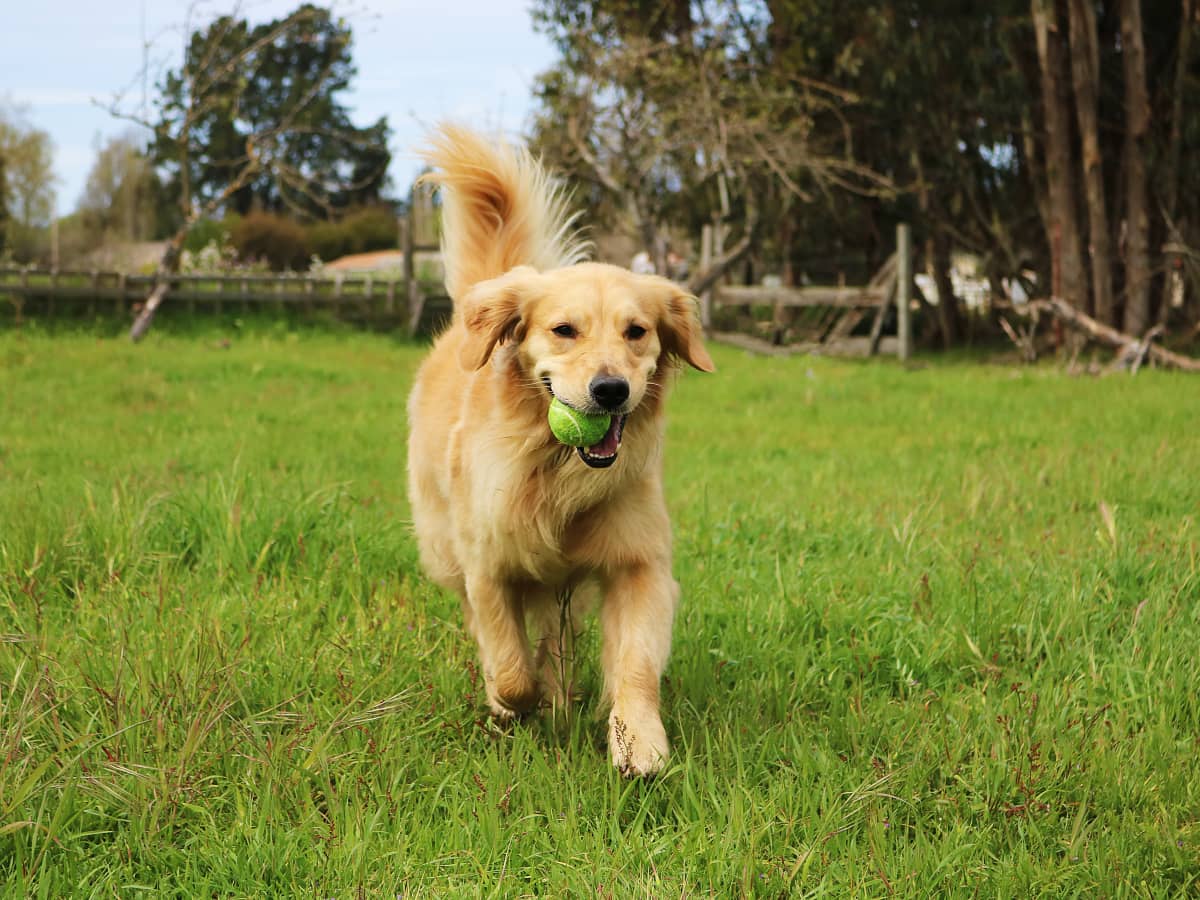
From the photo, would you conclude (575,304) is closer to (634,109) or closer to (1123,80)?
(634,109)

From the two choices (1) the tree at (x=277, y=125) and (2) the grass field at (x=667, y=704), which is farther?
(1) the tree at (x=277, y=125)

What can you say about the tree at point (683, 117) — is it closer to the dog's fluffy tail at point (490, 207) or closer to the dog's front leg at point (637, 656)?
the dog's fluffy tail at point (490, 207)

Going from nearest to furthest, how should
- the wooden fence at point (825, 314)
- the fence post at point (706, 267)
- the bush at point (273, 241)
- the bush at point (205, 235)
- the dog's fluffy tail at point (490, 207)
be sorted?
1. the dog's fluffy tail at point (490, 207)
2. the wooden fence at point (825, 314)
3. the fence post at point (706, 267)
4. the bush at point (205, 235)
5. the bush at point (273, 241)

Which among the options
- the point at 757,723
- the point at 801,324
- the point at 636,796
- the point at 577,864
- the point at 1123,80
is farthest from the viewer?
the point at 801,324

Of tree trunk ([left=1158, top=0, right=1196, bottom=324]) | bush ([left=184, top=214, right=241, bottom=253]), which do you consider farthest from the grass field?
bush ([left=184, top=214, right=241, bottom=253])

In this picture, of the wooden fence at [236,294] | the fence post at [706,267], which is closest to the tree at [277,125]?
the wooden fence at [236,294]

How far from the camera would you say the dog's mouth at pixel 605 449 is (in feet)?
9.11

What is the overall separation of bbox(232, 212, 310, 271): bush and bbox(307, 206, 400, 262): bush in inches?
22.3

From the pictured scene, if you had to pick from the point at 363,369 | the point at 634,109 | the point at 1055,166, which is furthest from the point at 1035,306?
the point at 363,369

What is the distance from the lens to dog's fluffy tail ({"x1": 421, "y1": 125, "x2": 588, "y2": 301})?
154 inches

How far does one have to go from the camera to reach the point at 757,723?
9.39ft

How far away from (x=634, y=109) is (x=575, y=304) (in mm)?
12042

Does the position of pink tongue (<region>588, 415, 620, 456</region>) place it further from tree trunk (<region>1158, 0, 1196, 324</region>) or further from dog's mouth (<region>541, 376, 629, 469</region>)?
tree trunk (<region>1158, 0, 1196, 324</region>)

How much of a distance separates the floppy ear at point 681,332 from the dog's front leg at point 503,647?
0.83 metres
